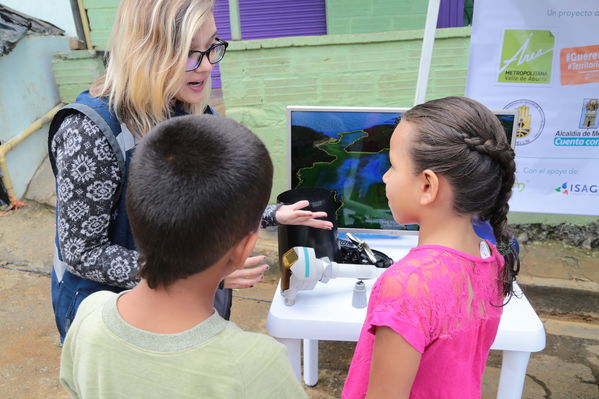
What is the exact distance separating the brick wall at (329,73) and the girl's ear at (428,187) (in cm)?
262

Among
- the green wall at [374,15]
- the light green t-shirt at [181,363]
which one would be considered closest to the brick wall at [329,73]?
the green wall at [374,15]

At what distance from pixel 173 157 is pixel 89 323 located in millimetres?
331

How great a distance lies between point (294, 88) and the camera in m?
3.55

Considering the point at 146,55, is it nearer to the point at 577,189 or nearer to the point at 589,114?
the point at 589,114

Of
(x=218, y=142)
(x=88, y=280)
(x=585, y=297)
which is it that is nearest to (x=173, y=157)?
(x=218, y=142)

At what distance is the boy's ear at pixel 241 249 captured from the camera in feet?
2.58

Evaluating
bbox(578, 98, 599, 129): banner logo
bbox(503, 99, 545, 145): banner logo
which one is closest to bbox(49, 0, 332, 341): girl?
bbox(503, 99, 545, 145): banner logo

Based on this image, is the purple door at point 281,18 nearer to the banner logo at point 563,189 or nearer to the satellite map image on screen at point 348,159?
the banner logo at point 563,189

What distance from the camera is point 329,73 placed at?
3502 mm

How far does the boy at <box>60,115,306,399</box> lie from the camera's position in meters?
0.71

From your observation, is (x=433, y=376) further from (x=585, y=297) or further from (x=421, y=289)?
(x=585, y=297)

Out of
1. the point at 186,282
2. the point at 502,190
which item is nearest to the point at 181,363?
the point at 186,282

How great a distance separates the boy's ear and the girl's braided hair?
1.46 ft

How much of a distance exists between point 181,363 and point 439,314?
54cm
